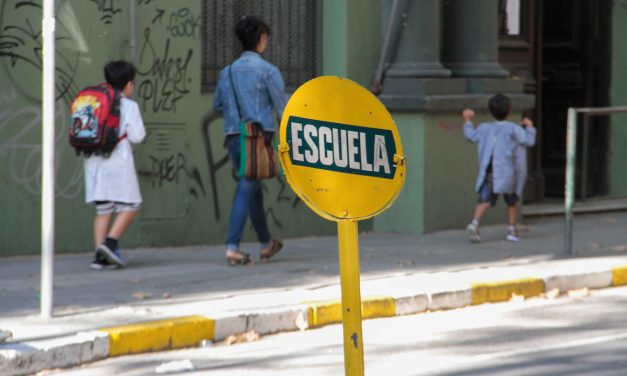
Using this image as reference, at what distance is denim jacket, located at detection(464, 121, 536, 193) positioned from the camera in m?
12.2

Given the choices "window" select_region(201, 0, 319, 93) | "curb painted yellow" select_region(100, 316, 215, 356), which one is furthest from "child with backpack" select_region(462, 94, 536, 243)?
"curb painted yellow" select_region(100, 316, 215, 356)

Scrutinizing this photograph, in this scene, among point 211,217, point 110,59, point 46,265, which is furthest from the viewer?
point 211,217

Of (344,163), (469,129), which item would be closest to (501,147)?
(469,129)

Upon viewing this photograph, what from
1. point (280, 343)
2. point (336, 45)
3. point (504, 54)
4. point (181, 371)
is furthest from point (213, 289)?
point (504, 54)

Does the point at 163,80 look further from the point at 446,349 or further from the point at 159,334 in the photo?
the point at 446,349

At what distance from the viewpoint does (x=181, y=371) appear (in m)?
7.05

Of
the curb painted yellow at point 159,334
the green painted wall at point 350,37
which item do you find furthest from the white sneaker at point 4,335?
the green painted wall at point 350,37

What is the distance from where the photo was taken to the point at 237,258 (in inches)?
406

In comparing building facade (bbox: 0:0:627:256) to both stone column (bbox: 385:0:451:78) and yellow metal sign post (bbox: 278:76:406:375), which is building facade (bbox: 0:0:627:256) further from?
yellow metal sign post (bbox: 278:76:406:375)

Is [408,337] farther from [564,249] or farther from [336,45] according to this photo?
[336,45]

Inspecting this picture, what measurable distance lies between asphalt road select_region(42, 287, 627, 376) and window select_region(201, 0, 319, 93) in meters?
3.84

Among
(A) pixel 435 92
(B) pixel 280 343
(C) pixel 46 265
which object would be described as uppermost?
(A) pixel 435 92

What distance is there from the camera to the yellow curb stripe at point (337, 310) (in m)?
8.55

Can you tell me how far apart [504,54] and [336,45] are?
279 cm
